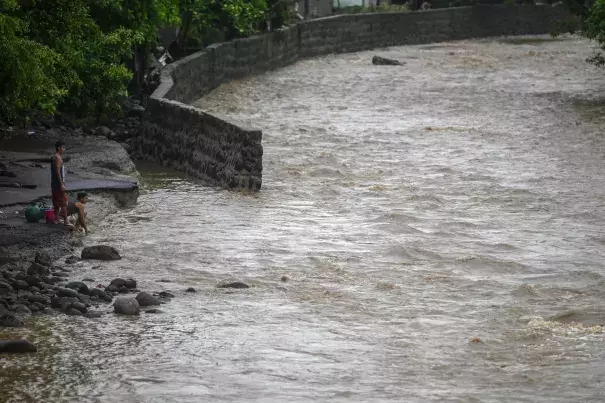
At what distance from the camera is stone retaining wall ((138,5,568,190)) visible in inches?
838

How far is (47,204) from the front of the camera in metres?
17.6

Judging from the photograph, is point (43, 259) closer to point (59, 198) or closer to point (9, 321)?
point (59, 198)

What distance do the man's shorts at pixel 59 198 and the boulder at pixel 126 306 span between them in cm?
338

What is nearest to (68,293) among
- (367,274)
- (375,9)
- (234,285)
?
(234,285)

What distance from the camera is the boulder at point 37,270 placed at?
14.8 m

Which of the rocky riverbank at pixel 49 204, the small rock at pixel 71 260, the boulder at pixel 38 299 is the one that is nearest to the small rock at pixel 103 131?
the rocky riverbank at pixel 49 204

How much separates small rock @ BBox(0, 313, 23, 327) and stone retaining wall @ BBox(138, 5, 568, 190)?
8.00 meters

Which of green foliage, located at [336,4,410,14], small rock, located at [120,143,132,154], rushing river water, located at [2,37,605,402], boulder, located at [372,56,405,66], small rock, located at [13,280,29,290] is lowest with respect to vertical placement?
rushing river water, located at [2,37,605,402]

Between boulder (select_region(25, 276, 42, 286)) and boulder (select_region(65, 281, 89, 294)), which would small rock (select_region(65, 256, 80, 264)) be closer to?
boulder (select_region(25, 276, 42, 286))

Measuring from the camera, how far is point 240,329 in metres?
13.4

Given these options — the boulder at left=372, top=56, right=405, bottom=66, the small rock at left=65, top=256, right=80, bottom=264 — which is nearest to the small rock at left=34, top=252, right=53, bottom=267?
the small rock at left=65, top=256, right=80, bottom=264

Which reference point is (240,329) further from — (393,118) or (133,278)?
(393,118)

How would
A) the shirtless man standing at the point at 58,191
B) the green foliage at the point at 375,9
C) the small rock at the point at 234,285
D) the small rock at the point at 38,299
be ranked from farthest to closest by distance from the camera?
the green foliage at the point at 375,9
the shirtless man standing at the point at 58,191
the small rock at the point at 234,285
the small rock at the point at 38,299

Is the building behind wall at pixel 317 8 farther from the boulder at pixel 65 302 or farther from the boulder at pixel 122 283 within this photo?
the boulder at pixel 65 302
